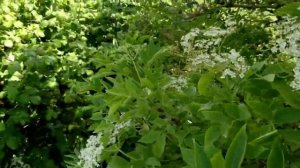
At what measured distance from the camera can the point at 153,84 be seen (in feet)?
4.67

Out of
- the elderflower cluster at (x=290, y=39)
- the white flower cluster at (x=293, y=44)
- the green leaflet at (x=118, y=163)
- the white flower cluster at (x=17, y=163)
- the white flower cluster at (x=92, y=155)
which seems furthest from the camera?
the white flower cluster at (x=17, y=163)

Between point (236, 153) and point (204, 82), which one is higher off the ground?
point (236, 153)

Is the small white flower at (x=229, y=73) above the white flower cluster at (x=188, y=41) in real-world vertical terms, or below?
above

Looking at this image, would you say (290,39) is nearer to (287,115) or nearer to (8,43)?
(287,115)

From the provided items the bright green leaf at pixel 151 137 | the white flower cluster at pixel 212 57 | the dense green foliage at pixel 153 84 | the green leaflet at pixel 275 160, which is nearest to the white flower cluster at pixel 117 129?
the dense green foliage at pixel 153 84

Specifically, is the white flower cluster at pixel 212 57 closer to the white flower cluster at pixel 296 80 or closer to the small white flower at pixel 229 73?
the small white flower at pixel 229 73

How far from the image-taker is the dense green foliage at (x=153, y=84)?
1.16 metres

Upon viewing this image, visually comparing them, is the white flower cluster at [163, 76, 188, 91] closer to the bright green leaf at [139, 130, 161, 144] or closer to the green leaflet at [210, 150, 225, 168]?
the bright green leaf at [139, 130, 161, 144]

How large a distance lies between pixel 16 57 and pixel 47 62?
8.1 inches

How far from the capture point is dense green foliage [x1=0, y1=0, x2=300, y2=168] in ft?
3.79

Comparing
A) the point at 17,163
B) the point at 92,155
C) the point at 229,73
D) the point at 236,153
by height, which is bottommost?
the point at 17,163

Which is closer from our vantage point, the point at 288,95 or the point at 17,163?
the point at 288,95

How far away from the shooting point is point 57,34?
350cm

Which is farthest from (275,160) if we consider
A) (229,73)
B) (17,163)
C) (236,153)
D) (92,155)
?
(17,163)
